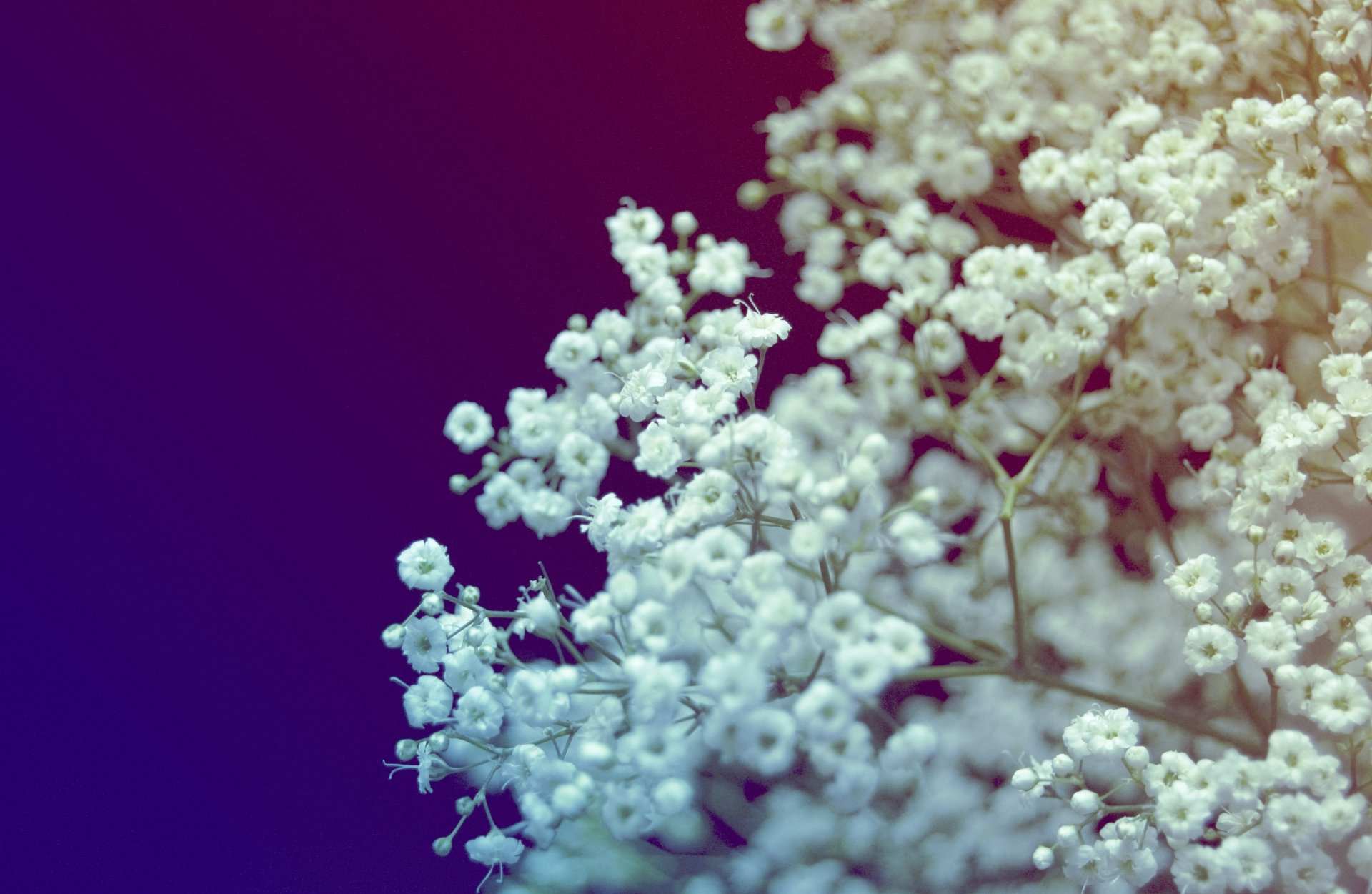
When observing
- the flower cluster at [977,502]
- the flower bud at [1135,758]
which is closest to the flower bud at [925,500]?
the flower cluster at [977,502]

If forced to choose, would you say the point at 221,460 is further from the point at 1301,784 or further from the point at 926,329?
the point at 1301,784

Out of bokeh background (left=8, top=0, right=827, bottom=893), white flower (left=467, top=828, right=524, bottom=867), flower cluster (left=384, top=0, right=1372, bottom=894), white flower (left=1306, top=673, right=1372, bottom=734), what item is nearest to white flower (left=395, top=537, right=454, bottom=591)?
flower cluster (left=384, top=0, right=1372, bottom=894)

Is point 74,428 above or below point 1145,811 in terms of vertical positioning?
A: above

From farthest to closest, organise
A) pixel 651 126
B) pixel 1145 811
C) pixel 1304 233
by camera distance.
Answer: pixel 651 126 < pixel 1304 233 < pixel 1145 811

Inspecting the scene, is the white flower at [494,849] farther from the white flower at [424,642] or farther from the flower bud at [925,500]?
the flower bud at [925,500]

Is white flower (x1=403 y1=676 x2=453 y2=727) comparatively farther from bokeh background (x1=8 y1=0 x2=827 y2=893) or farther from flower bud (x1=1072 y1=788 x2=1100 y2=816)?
flower bud (x1=1072 y1=788 x2=1100 y2=816)

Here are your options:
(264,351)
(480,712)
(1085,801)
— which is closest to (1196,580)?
(1085,801)

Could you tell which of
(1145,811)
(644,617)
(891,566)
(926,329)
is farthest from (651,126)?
(1145,811)
